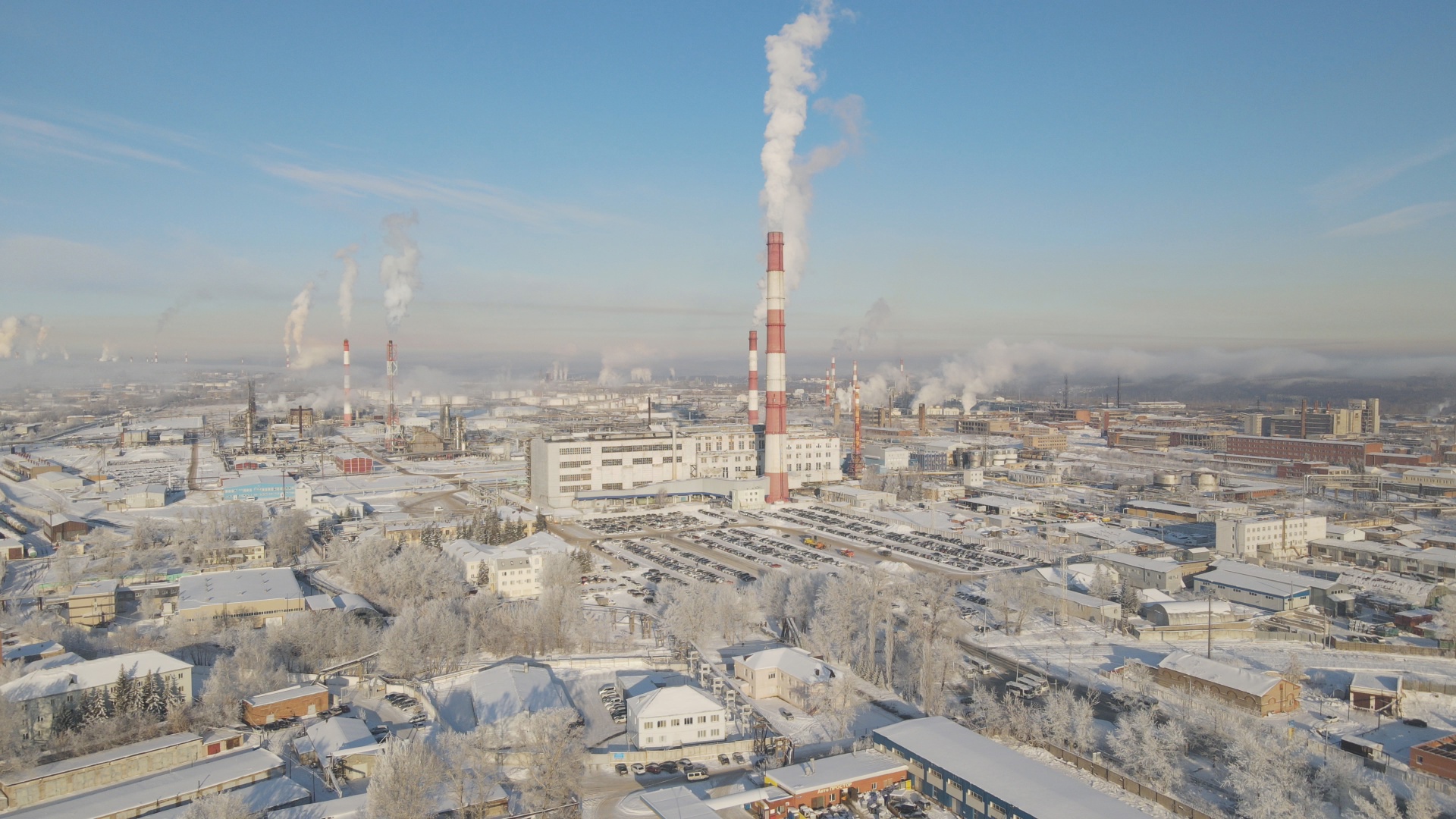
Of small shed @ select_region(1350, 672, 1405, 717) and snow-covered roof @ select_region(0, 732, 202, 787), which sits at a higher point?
small shed @ select_region(1350, 672, 1405, 717)

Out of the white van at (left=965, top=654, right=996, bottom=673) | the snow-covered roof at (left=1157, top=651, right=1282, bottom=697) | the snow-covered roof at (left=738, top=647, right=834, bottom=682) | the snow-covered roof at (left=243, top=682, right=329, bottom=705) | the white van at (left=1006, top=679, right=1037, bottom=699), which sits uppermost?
the snow-covered roof at (left=1157, top=651, right=1282, bottom=697)

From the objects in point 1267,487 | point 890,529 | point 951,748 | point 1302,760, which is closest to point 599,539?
point 890,529

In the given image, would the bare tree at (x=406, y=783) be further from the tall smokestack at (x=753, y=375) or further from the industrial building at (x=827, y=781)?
the tall smokestack at (x=753, y=375)

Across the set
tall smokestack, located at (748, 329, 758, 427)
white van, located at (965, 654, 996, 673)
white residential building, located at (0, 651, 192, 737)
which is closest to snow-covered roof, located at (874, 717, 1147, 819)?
white van, located at (965, 654, 996, 673)

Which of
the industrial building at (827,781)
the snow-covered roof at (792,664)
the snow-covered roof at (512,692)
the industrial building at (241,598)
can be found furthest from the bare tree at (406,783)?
the industrial building at (241,598)

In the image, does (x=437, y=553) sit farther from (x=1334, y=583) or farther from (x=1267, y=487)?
(x=1267, y=487)

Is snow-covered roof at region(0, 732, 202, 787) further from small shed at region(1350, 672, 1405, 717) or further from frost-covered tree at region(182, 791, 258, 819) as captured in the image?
small shed at region(1350, 672, 1405, 717)

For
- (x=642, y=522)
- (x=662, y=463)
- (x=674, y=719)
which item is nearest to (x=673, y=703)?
(x=674, y=719)
